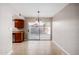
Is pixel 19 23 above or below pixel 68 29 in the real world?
above

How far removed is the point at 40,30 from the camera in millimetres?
3770

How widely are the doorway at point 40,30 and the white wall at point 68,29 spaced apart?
0.28 meters

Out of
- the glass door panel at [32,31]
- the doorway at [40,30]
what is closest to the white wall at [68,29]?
the doorway at [40,30]

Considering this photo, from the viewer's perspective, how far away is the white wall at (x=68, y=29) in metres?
3.45

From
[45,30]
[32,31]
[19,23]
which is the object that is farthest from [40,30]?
[19,23]

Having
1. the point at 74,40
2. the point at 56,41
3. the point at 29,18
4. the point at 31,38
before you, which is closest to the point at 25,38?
the point at 31,38

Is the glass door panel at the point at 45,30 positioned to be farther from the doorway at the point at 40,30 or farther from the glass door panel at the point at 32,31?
the glass door panel at the point at 32,31

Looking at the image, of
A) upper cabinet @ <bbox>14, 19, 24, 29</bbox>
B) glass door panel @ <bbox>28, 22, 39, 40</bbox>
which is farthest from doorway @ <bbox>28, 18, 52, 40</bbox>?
upper cabinet @ <bbox>14, 19, 24, 29</bbox>

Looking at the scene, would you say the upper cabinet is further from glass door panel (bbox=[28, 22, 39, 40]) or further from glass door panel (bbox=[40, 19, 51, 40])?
glass door panel (bbox=[40, 19, 51, 40])

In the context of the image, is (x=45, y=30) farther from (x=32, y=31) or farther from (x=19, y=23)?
(x=19, y=23)

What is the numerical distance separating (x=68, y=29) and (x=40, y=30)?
1.00 metres

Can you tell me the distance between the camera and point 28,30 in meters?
4.05

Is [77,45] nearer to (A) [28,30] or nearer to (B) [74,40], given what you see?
(B) [74,40]

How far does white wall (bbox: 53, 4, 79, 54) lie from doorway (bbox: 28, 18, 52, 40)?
0.28 metres
